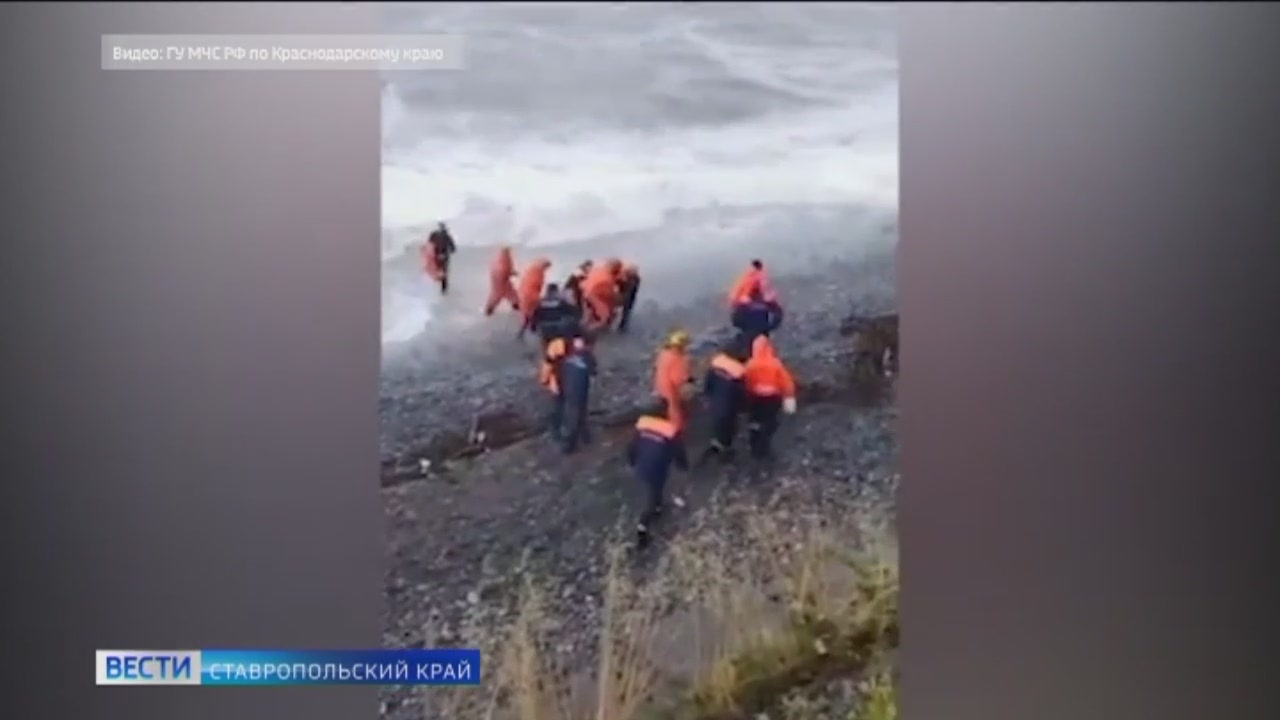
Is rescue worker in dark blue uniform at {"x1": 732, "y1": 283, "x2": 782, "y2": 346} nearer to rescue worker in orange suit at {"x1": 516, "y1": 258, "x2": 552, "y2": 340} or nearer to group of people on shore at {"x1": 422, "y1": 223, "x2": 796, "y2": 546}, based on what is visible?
group of people on shore at {"x1": 422, "y1": 223, "x2": 796, "y2": 546}

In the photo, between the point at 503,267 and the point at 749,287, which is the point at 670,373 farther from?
the point at 503,267

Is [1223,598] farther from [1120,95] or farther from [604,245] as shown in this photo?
[604,245]

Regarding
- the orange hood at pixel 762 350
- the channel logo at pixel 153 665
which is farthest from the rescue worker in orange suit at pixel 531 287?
the channel logo at pixel 153 665

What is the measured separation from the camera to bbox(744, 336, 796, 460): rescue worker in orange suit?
1.94m

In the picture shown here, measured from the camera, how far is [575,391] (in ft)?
6.36

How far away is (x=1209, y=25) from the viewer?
6.38 ft

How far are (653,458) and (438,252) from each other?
1.52 feet

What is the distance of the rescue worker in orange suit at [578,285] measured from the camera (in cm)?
193

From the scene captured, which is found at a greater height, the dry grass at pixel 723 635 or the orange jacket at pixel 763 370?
the orange jacket at pixel 763 370

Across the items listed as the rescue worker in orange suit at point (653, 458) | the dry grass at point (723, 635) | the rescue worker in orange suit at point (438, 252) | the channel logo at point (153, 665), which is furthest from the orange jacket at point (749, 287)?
the channel logo at point (153, 665)


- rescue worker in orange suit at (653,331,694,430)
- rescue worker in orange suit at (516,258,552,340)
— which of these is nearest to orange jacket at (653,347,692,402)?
rescue worker in orange suit at (653,331,694,430)

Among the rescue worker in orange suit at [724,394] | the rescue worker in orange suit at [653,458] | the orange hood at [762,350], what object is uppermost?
the orange hood at [762,350]

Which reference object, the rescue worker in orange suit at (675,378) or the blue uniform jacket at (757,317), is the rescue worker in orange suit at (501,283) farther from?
the blue uniform jacket at (757,317)

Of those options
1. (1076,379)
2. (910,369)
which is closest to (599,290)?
(910,369)
